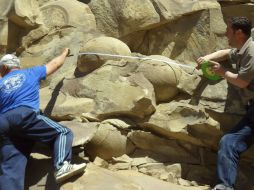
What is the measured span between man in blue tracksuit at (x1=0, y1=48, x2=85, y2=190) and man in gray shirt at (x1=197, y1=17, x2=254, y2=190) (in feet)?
4.68

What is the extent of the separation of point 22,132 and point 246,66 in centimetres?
238

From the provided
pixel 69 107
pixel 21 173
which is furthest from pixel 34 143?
pixel 69 107

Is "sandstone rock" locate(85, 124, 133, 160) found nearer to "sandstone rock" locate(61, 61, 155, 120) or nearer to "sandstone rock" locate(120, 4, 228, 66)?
"sandstone rock" locate(61, 61, 155, 120)

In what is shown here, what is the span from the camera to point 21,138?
199 inches

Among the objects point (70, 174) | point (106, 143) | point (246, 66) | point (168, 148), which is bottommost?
point (168, 148)

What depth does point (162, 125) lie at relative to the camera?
5914 millimetres

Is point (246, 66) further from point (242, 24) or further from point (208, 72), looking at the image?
point (208, 72)

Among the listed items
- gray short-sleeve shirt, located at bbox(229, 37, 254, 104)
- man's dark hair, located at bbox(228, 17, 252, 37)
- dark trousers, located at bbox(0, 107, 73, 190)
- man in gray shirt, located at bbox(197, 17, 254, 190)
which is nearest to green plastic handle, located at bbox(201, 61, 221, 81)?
man in gray shirt, located at bbox(197, 17, 254, 190)

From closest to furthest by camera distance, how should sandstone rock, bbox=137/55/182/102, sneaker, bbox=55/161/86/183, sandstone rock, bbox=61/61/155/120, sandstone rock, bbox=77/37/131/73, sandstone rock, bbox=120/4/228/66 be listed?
1. sneaker, bbox=55/161/86/183
2. sandstone rock, bbox=61/61/155/120
3. sandstone rock, bbox=137/55/182/102
4. sandstone rock, bbox=77/37/131/73
5. sandstone rock, bbox=120/4/228/66

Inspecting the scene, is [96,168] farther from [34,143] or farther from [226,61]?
[226,61]

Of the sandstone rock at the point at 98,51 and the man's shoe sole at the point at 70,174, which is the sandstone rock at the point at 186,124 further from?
the man's shoe sole at the point at 70,174

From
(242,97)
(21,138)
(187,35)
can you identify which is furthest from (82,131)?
(187,35)

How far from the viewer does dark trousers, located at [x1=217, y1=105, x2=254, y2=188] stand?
16.4 ft

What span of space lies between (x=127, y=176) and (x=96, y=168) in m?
0.38
